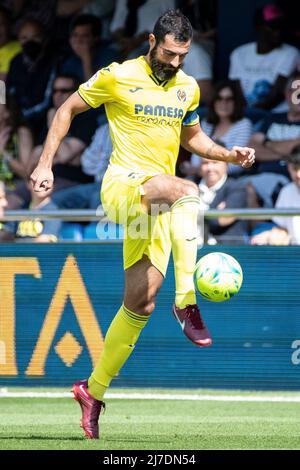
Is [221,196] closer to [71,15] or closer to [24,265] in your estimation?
[24,265]

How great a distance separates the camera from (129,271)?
819cm

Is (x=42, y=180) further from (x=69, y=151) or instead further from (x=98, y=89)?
(x=69, y=151)

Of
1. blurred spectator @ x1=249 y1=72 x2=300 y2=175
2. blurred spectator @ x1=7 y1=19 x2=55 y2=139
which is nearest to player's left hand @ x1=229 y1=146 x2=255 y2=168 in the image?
blurred spectator @ x1=249 y1=72 x2=300 y2=175

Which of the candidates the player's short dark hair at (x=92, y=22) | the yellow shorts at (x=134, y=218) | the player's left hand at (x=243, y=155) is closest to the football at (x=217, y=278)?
the yellow shorts at (x=134, y=218)

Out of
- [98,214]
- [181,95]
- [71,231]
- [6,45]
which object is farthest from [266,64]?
[181,95]

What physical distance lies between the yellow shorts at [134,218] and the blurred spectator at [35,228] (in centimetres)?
369

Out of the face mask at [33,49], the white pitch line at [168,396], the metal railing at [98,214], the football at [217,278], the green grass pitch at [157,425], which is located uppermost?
the face mask at [33,49]

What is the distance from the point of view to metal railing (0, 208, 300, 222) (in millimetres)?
10992

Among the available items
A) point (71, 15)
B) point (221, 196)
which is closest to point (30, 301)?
point (221, 196)

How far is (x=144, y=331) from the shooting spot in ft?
37.8

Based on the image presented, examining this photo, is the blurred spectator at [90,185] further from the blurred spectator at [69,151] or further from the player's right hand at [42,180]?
the player's right hand at [42,180]

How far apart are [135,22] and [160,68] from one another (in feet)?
24.8

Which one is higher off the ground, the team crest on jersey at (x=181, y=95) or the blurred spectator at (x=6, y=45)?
the blurred spectator at (x=6, y=45)

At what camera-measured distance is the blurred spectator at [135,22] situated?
15203mm
